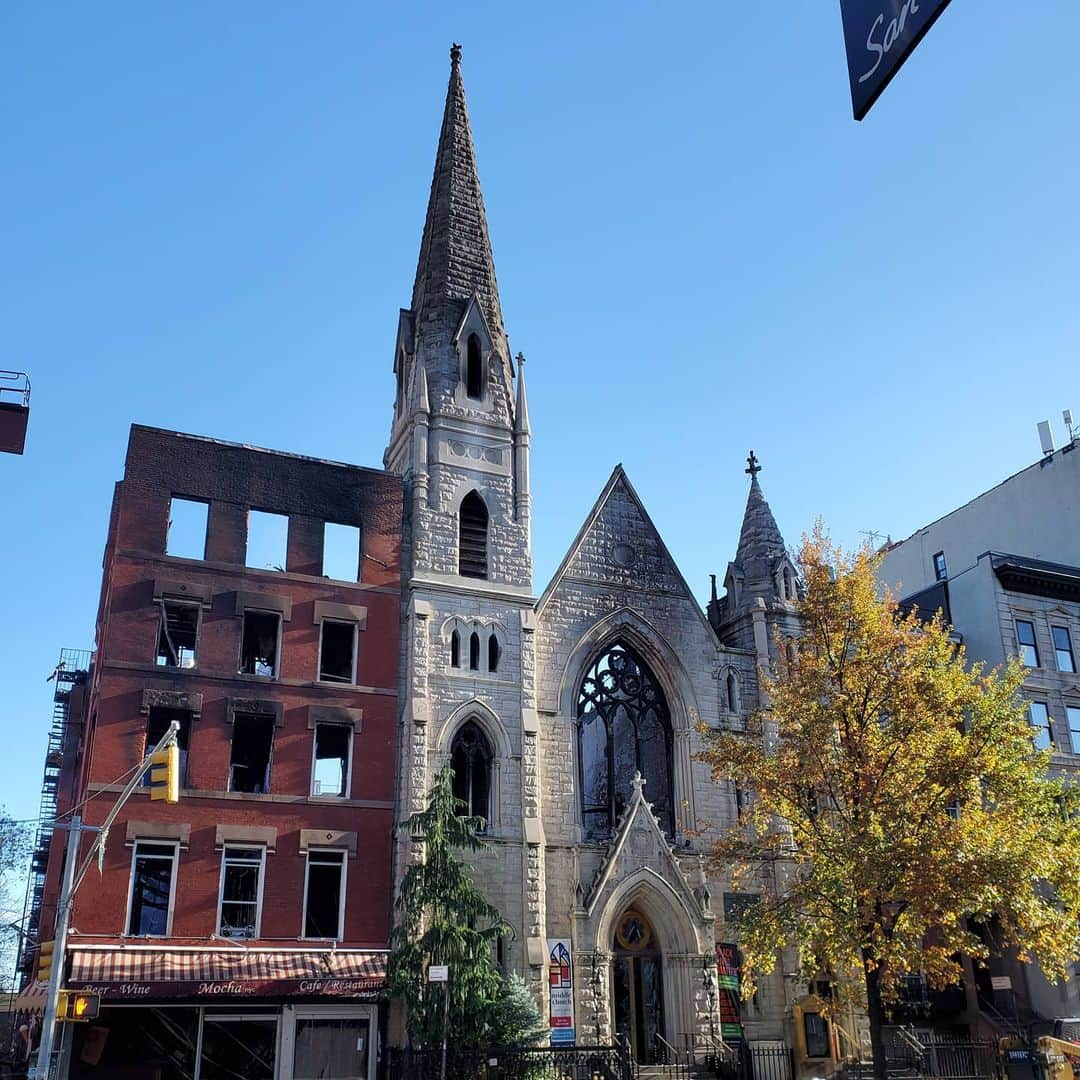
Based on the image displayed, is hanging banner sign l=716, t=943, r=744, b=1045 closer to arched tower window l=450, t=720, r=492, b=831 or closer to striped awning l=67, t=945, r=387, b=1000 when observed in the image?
arched tower window l=450, t=720, r=492, b=831

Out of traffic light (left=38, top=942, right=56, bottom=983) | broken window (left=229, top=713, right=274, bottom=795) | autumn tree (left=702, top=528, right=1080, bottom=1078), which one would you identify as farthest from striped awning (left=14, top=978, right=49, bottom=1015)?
autumn tree (left=702, top=528, right=1080, bottom=1078)

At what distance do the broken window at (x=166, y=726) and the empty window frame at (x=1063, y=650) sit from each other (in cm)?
2912

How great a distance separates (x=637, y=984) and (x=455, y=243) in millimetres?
21239

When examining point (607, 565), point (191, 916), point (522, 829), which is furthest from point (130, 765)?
point (607, 565)

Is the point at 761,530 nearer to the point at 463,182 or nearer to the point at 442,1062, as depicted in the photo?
the point at 463,182

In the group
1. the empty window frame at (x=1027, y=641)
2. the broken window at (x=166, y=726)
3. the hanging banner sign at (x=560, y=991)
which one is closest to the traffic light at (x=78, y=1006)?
the broken window at (x=166, y=726)

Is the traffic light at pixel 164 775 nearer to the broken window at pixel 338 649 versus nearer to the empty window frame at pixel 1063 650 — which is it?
the broken window at pixel 338 649

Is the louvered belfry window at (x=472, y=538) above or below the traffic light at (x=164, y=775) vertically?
above

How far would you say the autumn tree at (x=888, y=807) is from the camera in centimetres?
2239

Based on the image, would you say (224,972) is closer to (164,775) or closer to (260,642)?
(164,775)

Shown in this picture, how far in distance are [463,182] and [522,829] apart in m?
20.0

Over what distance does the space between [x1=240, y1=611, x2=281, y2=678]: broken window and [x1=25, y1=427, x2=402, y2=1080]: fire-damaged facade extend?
4 cm

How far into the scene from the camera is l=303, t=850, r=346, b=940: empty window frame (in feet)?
87.7

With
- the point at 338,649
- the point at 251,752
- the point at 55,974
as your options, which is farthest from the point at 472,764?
the point at 55,974
